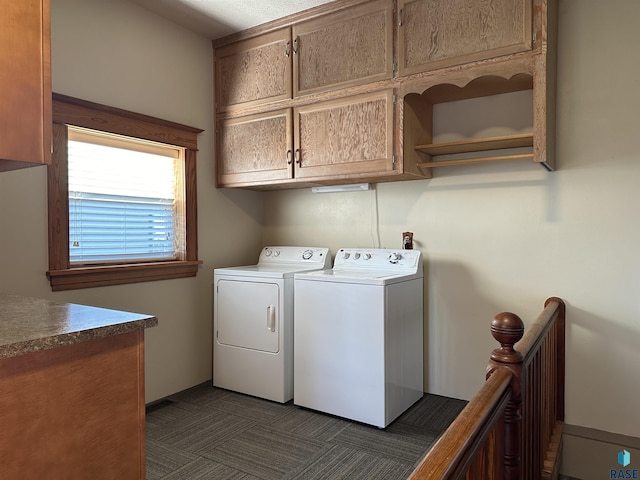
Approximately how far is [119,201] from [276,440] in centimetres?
177

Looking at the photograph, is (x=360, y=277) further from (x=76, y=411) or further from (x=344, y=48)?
(x=76, y=411)

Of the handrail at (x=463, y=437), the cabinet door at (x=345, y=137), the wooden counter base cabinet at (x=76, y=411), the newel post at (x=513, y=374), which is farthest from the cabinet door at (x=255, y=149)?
the handrail at (x=463, y=437)

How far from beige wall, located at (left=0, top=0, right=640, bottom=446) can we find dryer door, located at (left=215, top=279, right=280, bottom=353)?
0.20 m

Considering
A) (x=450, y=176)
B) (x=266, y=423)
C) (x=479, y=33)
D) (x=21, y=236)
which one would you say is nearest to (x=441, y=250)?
(x=450, y=176)

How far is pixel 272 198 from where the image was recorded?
3838 millimetres

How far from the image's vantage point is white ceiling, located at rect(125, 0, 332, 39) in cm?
281

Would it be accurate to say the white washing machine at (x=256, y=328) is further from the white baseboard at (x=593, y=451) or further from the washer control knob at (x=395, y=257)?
the white baseboard at (x=593, y=451)

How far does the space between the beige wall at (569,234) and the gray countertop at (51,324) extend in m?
2.13

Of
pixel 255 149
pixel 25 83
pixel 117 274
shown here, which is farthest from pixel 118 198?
pixel 25 83

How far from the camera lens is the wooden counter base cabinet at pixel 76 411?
1.13m

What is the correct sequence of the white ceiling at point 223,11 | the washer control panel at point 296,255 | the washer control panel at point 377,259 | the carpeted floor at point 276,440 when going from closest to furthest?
the carpeted floor at point 276,440 → the white ceiling at point 223,11 → the washer control panel at point 377,259 → the washer control panel at point 296,255

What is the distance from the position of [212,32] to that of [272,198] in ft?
4.49

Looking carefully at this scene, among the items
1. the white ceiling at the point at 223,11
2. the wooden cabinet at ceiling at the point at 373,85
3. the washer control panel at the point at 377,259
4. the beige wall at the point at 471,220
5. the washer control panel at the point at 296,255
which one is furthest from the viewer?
the washer control panel at the point at 296,255

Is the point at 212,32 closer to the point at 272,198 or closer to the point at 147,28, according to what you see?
the point at 147,28
